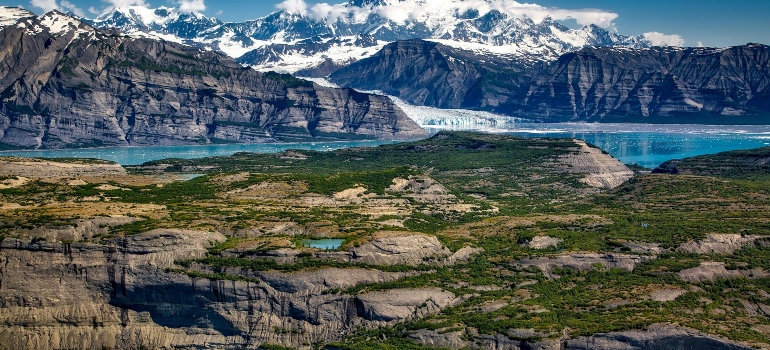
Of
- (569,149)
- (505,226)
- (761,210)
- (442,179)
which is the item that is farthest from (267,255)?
(569,149)

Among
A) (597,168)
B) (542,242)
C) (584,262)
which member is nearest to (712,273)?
(584,262)

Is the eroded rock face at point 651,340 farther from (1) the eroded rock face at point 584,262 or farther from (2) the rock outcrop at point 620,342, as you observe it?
(1) the eroded rock face at point 584,262

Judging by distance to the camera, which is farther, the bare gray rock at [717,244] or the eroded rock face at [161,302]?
the bare gray rock at [717,244]

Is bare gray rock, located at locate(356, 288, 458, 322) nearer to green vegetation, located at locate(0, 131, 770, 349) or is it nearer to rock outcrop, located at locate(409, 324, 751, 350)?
green vegetation, located at locate(0, 131, 770, 349)

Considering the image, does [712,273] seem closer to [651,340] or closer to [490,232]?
[651,340]

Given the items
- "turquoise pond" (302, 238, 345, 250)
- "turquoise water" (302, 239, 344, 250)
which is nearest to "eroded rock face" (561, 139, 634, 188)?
"turquoise pond" (302, 238, 345, 250)

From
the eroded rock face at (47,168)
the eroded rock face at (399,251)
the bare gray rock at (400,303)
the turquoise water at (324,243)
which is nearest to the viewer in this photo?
the bare gray rock at (400,303)

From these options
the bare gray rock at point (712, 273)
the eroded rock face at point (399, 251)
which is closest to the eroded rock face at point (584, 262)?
the bare gray rock at point (712, 273)

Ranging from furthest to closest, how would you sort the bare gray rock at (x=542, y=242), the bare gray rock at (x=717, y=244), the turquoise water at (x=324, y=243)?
the bare gray rock at (x=542, y=242) → the bare gray rock at (x=717, y=244) → the turquoise water at (x=324, y=243)

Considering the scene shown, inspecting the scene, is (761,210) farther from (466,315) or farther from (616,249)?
(466,315)
